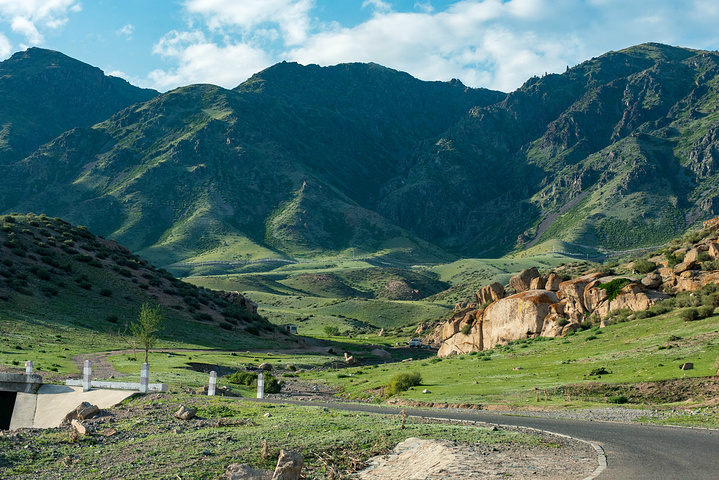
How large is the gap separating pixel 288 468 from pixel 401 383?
24.8 m

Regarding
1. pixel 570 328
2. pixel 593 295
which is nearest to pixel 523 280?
pixel 593 295

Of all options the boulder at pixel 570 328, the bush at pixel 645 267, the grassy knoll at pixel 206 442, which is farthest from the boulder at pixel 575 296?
the grassy knoll at pixel 206 442

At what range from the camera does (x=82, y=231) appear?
9969cm

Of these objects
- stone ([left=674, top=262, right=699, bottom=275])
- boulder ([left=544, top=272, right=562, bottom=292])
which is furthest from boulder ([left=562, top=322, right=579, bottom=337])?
boulder ([left=544, top=272, right=562, bottom=292])

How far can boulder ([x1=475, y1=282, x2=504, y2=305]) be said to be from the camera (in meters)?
63.7

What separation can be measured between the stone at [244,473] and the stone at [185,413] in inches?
285

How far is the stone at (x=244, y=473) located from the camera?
12.8 meters

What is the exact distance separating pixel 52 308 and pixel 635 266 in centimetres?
6038

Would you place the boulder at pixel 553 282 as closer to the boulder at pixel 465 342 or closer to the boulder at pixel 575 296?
the boulder at pixel 575 296

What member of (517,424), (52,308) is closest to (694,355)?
(517,424)

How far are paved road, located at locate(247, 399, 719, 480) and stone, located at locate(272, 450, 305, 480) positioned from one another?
20.0ft

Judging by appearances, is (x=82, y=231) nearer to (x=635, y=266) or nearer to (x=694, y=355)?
(x=635, y=266)

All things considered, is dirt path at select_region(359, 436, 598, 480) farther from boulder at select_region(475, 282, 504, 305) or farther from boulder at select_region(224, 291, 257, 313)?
boulder at select_region(224, 291, 257, 313)

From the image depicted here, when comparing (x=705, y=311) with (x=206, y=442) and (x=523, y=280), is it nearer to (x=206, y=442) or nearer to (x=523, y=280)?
(x=523, y=280)
